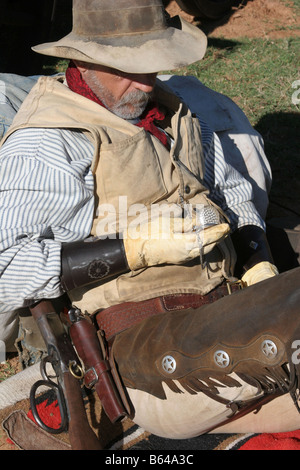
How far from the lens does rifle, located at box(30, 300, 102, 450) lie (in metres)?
2.51

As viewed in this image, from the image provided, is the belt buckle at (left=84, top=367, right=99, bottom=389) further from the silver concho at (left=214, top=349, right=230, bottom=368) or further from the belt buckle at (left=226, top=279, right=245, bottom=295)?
the belt buckle at (left=226, top=279, right=245, bottom=295)

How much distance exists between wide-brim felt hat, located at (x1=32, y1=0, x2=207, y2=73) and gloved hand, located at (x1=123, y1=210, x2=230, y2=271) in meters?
0.67

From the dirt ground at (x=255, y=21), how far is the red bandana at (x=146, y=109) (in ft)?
12.7

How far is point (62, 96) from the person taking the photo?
2.83 metres

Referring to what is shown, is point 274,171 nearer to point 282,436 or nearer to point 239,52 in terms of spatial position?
point 239,52

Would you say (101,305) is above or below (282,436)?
above

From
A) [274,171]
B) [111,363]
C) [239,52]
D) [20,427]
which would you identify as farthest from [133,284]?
[239,52]

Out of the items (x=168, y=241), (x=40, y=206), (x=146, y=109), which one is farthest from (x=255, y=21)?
(x=40, y=206)

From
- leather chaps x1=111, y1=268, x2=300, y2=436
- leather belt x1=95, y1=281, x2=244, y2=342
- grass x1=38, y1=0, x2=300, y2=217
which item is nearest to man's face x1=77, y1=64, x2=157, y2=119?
leather belt x1=95, y1=281, x2=244, y2=342

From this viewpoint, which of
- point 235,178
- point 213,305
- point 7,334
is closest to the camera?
point 213,305

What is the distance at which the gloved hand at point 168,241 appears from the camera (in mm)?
2646

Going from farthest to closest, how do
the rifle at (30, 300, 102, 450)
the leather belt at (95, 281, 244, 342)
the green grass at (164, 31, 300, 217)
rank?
the green grass at (164, 31, 300, 217) < the leather belt at (95, 281, 244, 342) < the rifle at (30, 300, 102, 450)

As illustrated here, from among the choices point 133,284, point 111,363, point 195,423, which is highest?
point 133,284
